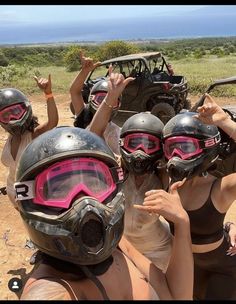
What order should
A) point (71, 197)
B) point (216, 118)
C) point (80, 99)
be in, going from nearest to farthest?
point (71, 197) → point (216, 118) → point (80, 99)

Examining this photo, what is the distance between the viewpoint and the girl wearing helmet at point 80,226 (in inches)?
67.5

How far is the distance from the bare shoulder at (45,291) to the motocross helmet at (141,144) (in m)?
1.46

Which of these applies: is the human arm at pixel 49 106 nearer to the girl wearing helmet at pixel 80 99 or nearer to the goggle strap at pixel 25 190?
the girl wearing helmet at pixel 80 99

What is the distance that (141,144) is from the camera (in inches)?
123

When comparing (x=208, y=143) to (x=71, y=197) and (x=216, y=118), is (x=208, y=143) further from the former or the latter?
(x=71, y=197)

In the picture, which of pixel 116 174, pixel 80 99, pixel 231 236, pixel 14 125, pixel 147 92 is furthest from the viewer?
pixel 147 92

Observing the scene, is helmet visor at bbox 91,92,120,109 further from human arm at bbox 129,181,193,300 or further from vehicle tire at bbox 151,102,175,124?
vehicle tire at bbox 151,102,175,124

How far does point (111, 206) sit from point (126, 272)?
1.06 ft

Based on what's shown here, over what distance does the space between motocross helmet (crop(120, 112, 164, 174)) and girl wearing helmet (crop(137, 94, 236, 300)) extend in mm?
142

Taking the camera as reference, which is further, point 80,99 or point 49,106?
point 80,99

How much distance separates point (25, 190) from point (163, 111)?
9971mm

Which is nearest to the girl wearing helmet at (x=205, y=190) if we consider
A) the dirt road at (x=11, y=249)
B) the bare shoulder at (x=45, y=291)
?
the bare shoulder at (x=45, y=291)

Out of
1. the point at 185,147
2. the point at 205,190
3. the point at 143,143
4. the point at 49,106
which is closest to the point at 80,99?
the point at 49,106

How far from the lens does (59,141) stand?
1887 mm
